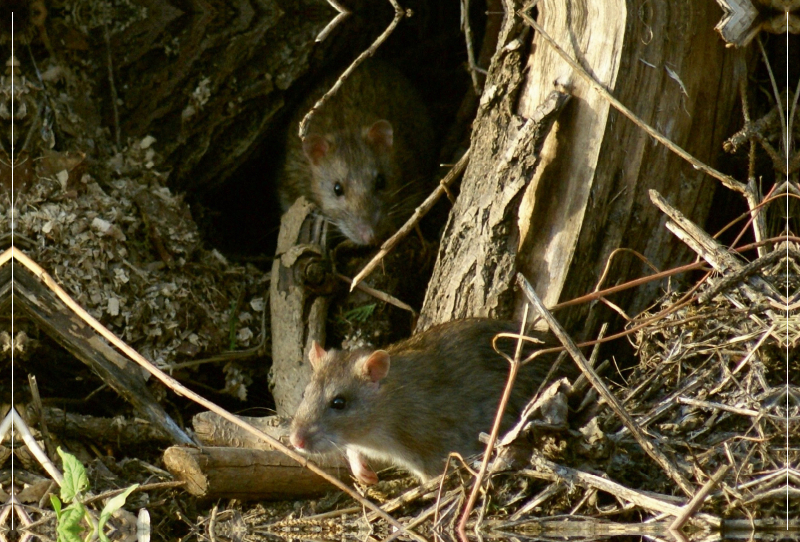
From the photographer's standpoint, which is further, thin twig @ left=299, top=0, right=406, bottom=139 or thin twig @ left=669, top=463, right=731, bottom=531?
thin twig @ left=299, top=0, right=406, bottom=139

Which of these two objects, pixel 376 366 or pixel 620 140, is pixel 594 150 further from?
pixel 376 366

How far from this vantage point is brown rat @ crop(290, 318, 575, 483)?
4.39 meters

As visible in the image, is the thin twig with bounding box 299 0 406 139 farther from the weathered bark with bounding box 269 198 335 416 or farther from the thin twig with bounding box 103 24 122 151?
the thin twig with bounding box 103 24 122 151

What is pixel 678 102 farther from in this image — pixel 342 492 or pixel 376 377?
pixel 342 492

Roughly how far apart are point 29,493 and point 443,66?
15.3 feet

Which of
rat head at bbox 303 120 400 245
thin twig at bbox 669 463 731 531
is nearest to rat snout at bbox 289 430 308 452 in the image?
thin twig at bbox 669 463 731 531

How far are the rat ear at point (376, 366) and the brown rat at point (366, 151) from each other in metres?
2.08

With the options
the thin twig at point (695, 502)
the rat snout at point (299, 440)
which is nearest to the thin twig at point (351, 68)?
the rat snout at point (299, 440)

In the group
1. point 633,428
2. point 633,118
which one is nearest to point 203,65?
point 633,118

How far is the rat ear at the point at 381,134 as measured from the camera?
6535mm

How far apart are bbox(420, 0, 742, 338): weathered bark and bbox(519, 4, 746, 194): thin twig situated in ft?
0.19

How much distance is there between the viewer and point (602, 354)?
185 inches

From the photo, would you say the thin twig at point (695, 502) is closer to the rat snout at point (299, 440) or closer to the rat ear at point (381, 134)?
the rat snout at point (299, 440)

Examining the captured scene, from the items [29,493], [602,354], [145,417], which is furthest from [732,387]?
[29,493]
